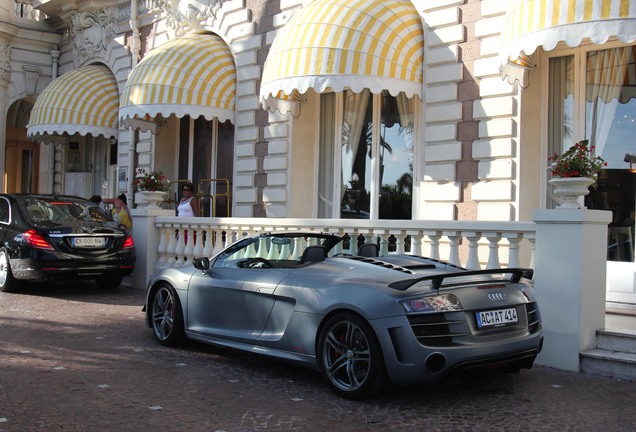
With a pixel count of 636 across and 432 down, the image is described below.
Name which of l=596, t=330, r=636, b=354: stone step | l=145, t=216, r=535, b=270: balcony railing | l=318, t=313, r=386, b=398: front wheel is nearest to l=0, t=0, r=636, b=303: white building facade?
l=145, t=216, r=535, b=270: balcony railing

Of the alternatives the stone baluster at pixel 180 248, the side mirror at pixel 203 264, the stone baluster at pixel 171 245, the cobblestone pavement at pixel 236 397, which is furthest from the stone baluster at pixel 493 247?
the stone baluster at pixel 171 245

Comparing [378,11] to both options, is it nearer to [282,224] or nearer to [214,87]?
[282,224]

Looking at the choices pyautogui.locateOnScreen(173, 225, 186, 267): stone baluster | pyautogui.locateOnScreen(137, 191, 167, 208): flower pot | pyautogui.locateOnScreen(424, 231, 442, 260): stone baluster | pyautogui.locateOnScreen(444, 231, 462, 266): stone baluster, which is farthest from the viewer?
pyautogui.locateOnScreen(137, 191, 167, 208): flower pot

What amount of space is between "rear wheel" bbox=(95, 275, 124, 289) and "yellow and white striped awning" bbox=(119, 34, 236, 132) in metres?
3.50

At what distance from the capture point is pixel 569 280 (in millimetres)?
6648

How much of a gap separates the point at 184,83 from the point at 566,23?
26.3ft

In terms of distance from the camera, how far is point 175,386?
5.80 metres

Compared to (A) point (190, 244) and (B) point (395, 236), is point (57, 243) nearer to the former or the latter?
(A) point (190, 244)

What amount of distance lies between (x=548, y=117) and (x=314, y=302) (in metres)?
5.54

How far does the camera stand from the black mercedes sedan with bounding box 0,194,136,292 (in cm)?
1067

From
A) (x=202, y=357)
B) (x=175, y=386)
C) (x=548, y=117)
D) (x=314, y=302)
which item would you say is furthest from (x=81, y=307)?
(x=548, y=117)

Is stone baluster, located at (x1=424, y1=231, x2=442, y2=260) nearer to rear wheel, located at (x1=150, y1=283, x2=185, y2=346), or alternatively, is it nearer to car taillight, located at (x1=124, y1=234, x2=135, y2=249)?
rear wheel, located at (x1=150, y1=283, x2=185, y2=346)

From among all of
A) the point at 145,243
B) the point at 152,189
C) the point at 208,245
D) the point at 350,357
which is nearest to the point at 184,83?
the point at 152,189

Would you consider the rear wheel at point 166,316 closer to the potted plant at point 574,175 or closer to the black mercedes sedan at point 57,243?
the black mercedes sedan at point 57,243
